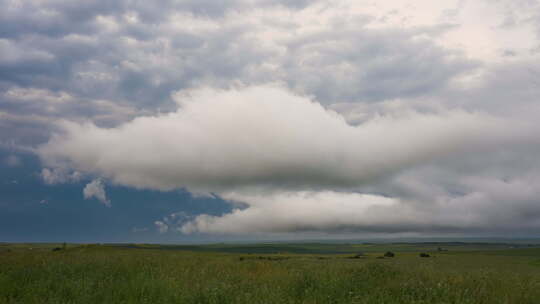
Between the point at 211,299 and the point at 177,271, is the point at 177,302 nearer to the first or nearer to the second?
the point at 211,299

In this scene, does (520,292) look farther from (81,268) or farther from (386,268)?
(81,268)

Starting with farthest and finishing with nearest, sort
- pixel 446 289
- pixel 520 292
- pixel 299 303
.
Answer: pixel 520 292, pixel 446 289, pixel 299 303

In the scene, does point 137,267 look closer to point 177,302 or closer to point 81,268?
point 81,268

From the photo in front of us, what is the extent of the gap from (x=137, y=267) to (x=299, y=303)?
826cm

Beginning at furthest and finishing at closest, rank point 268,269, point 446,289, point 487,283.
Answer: point 268,269, point 487,283, point 446,289

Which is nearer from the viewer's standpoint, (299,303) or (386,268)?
(299,303)

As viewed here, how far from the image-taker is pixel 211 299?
33.7ft

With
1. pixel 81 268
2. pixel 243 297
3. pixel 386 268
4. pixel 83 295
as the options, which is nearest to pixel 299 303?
pixel 243 297

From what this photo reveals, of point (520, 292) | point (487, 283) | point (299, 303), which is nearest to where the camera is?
point (299, 303)

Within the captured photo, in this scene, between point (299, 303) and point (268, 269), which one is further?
point (268, 269)

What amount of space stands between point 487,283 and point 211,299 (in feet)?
31.3

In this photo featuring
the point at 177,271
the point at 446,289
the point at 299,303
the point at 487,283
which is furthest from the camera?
the point at 177,271

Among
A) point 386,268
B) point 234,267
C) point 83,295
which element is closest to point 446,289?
point 386,268

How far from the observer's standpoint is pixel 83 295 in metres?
10.8
